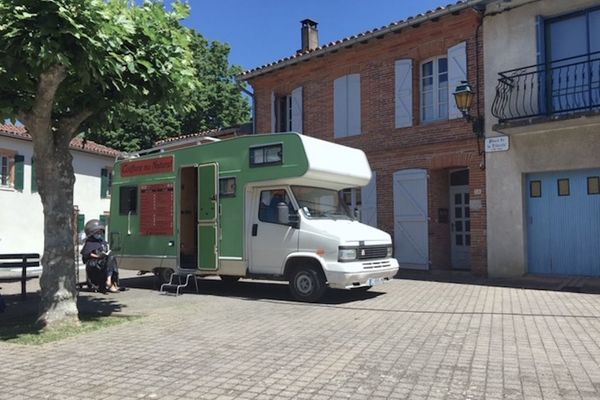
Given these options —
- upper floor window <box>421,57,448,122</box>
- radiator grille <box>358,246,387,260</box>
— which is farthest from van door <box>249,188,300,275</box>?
upper floor window <box>421,57,448,122</box>

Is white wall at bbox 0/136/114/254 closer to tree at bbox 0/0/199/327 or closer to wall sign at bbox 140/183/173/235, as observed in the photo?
wall sign at bbox 140/183/173/235

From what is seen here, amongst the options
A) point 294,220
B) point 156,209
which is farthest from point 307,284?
point 156,209

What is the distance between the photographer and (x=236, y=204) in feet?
34.6

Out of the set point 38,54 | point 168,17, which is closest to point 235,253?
point 168,17

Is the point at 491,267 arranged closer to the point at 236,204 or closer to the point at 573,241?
the point at 573,241

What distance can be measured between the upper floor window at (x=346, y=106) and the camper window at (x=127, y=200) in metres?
6.80

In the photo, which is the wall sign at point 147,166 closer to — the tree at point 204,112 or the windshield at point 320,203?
the windshield at point 320,203

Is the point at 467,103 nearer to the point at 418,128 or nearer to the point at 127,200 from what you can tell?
the point at 418,128

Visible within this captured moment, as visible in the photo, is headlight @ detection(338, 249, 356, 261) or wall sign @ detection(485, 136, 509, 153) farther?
wall sign @ detection(485, 136, 509, 153)

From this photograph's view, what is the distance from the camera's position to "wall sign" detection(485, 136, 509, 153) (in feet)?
42.4

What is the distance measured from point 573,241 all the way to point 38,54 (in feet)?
36.9

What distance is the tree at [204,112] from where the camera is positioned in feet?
107

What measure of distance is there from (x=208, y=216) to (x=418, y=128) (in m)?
6.77

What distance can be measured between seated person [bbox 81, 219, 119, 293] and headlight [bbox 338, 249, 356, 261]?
5.43m
